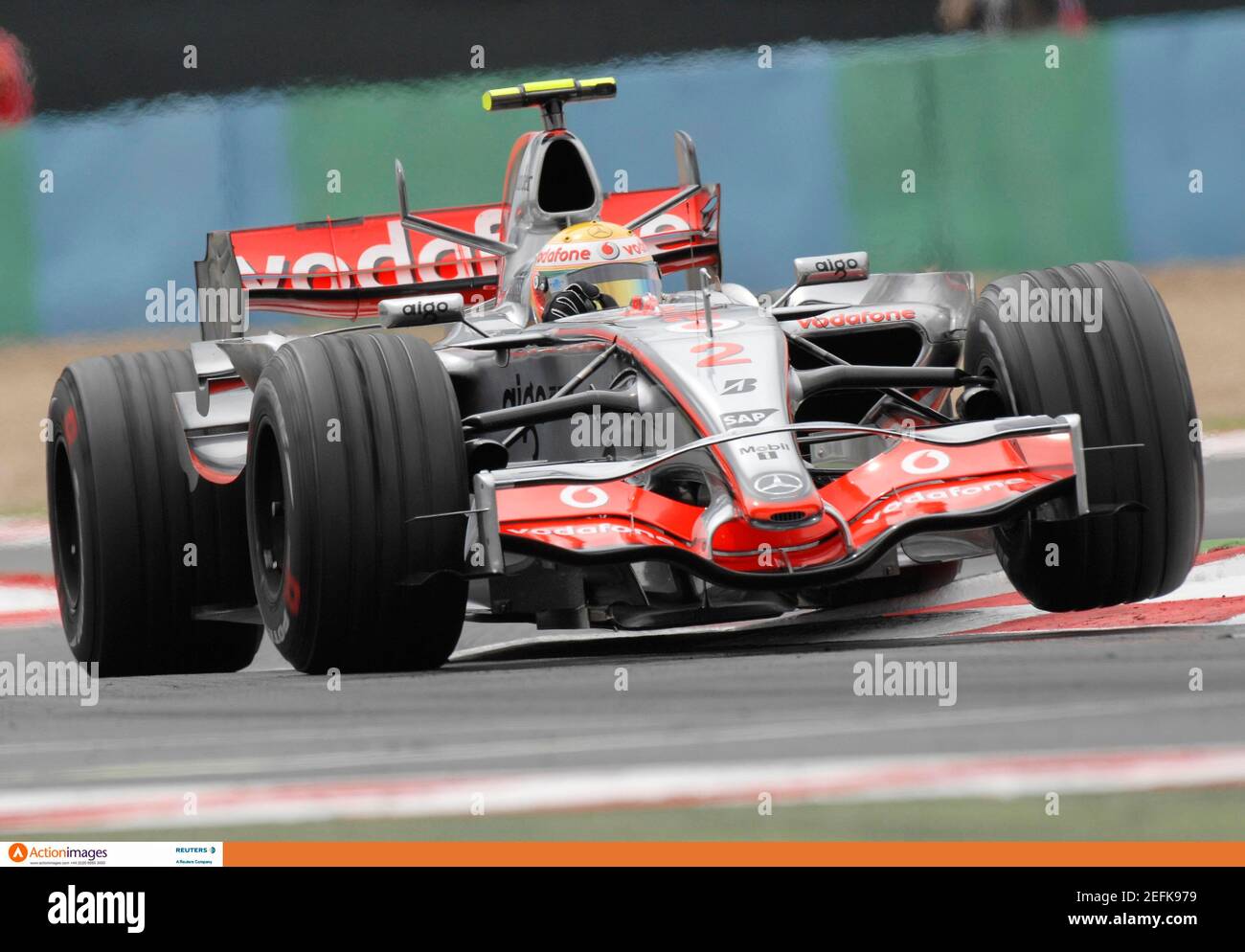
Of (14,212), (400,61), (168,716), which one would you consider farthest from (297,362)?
(14,212)

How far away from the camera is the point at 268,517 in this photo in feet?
30.5

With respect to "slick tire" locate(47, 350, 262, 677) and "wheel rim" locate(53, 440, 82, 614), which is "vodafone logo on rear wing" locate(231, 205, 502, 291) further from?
"wheel rim" locate(53, 440, 82, 614)

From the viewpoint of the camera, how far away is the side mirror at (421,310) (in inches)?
382

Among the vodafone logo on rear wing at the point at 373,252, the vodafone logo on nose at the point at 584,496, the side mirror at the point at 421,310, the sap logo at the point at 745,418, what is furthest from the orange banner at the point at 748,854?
the vodafone logo on rear wing at the point at 373,252

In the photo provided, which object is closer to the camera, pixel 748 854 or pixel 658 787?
pixel 748 854

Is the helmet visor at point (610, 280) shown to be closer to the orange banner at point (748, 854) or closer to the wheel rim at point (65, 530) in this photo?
the wheel rim at point (65, 530)

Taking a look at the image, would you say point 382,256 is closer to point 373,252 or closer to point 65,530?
point 373,252

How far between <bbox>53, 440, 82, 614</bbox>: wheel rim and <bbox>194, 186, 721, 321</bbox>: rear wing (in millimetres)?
1137

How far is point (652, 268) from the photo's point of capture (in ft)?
35.2

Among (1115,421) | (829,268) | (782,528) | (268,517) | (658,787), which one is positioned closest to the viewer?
(658,787)

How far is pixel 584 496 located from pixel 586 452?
4.16 ft

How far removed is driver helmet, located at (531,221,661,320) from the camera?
1052 centimetres

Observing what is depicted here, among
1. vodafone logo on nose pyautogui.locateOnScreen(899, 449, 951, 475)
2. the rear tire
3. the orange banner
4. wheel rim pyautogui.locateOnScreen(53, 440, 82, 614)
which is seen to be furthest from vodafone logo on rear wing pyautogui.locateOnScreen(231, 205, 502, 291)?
the orange banner

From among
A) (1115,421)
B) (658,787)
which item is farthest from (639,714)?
(1115,421)
